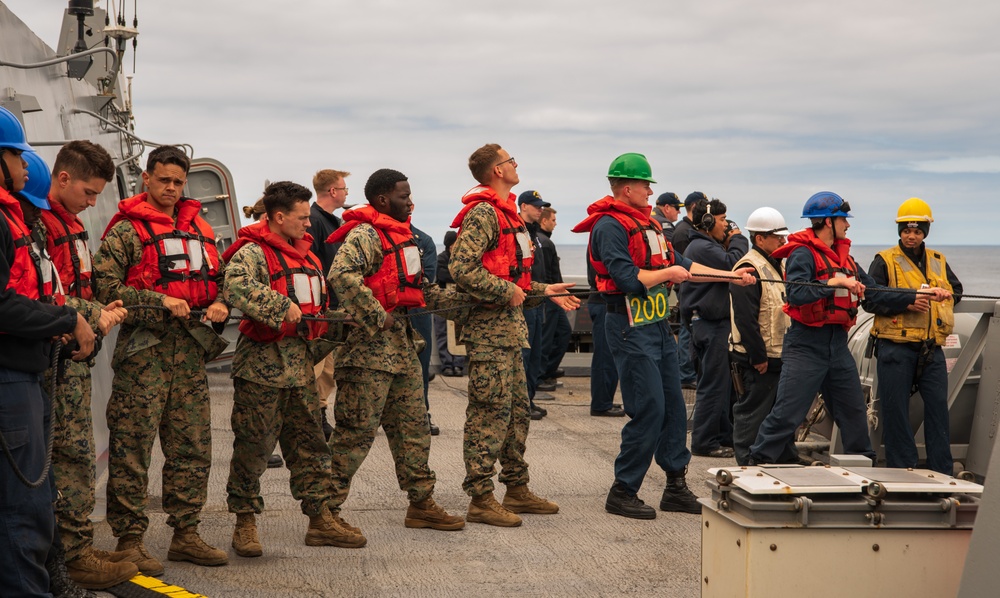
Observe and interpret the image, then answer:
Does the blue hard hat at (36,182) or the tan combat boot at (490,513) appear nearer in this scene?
the blue hard hat at (36,182)

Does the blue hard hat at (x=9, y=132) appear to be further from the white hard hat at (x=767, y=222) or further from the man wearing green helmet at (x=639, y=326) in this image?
the white hard hat at (x=767, y=222)

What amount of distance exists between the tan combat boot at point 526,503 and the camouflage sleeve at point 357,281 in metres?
1.50

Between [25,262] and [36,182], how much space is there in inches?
17.4

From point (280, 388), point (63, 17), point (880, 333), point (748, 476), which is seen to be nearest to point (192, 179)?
point (63, 17)

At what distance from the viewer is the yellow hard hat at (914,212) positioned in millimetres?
7352

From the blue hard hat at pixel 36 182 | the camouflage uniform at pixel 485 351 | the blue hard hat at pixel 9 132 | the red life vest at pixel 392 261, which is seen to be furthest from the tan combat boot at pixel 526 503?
the blue hard hat at pixel 9 132

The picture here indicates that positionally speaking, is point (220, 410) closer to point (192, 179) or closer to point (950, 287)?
point (192, 179)

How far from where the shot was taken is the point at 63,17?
32.0ft

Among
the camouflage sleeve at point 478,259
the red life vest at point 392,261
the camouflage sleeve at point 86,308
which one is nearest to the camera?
the camouflage sleeve at point 86,308

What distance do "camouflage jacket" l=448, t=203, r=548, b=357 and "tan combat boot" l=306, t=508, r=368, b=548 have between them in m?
1.27

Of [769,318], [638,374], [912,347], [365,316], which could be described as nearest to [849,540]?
[638,374]

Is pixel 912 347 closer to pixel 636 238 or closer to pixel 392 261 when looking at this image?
pixel 636 238

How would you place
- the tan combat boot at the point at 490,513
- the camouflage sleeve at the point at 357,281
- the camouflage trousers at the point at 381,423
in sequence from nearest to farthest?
1. the camouflage sleeve at the point at 357,281
2. the camouflage trousers at the point at 381,423
3. the tan combat boot at the point at 490,513

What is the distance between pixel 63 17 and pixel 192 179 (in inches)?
84.7
